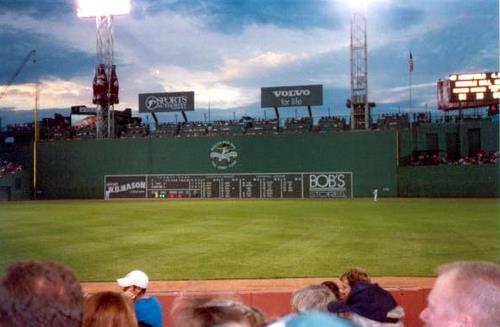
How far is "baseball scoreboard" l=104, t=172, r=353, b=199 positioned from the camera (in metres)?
38.4

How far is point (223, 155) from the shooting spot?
41.4 meters

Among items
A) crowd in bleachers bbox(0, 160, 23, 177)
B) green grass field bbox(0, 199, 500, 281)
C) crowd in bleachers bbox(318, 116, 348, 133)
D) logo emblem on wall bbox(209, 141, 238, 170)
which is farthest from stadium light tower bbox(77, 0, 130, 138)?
green grass field bbox(0, 199, 500, 281)

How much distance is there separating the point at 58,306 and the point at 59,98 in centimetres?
7090

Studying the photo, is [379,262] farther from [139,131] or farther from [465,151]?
[139,131]

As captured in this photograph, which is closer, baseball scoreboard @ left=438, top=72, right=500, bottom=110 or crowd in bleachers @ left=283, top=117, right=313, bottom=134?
baseball scoreboard @ left=438, top=72, right=500, bottom=110

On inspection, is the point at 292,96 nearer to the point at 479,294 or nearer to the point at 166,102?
the point at 166,102

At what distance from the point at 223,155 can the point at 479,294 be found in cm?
3941

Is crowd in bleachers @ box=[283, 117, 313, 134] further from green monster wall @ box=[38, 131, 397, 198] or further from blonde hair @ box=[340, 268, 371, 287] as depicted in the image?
blonde hair @ box=[340, 268, 371, 287]

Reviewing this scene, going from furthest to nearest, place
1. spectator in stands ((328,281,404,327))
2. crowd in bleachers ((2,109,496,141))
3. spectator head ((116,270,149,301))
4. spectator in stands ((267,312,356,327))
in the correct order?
crowd in bleachers ((2,109,496,141)), spectator head ((116,270,149,301)), spectator in stands ((328,281,404,327)), spectator in stands ((267,312,356,327))

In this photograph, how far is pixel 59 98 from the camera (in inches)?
2699

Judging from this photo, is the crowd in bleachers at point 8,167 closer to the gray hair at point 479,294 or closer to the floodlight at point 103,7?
the floodlight at point 103,7

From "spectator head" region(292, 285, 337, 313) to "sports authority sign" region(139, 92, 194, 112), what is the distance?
49144mm

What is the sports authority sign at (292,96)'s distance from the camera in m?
49.9

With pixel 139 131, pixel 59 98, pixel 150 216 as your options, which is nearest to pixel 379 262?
pixel 150 216
